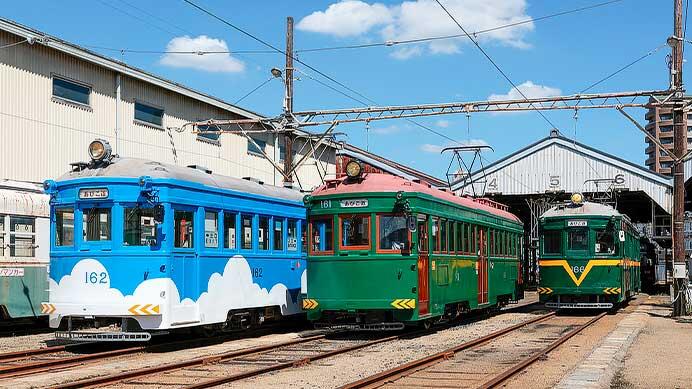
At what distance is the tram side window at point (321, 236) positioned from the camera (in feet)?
52.8

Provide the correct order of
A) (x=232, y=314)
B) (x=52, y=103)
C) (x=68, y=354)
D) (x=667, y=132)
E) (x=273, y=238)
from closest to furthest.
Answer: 1. (x=68, y=354)
2. (x=232, y=314)
3. (x=273, y=238)
4. (x=52, y=103)
5. (x=667, y=132)

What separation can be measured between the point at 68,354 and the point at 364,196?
578 centimetres

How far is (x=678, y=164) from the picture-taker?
22.6m

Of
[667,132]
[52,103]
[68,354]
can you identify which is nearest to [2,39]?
[52,103]

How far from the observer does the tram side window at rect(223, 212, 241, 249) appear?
15148 mm

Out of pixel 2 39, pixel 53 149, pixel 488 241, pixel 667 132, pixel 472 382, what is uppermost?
pixel 667 132

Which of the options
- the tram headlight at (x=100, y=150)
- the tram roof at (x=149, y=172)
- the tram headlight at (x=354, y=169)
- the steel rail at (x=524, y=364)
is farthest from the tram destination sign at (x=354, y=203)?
the tram headlight at (x=100, y=150)

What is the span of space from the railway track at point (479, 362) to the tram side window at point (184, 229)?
4.39 metres

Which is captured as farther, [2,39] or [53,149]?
[53,149]

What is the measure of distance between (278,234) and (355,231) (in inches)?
82.7

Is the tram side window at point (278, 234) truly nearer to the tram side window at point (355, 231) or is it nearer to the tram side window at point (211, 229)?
the tram side window at point (355, 231)

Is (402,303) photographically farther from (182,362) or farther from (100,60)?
(100,60)

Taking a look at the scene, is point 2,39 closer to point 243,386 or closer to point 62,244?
point 62,244

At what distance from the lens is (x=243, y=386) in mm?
10164
